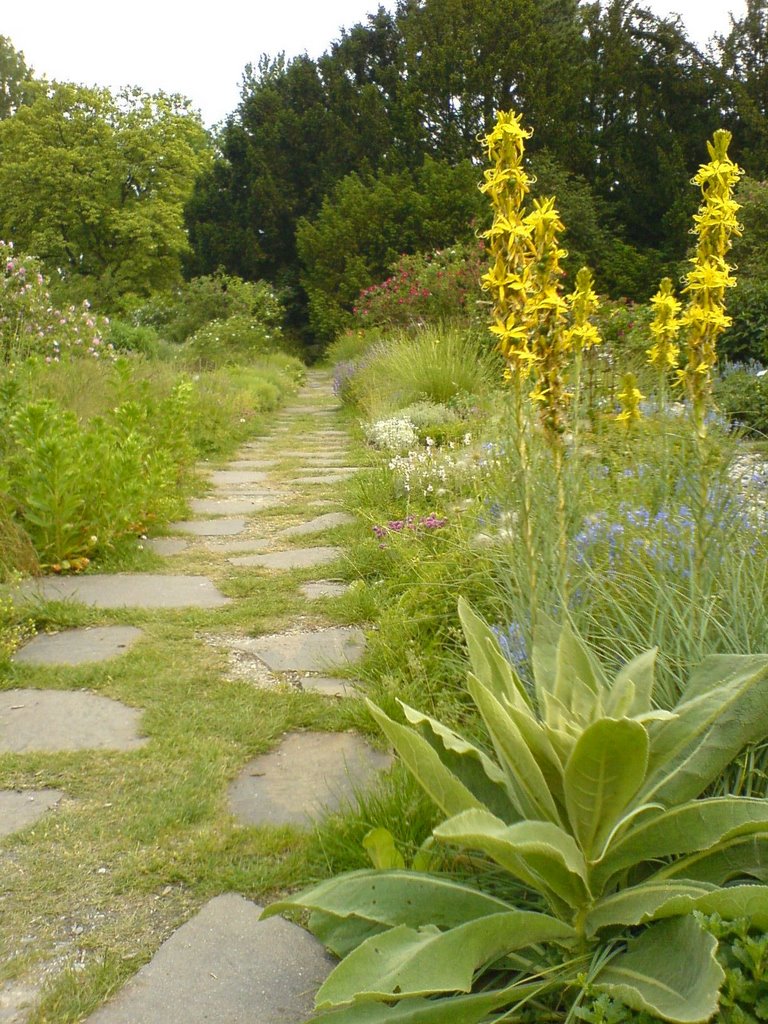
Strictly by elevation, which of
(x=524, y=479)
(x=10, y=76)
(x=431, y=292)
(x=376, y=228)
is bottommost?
(x=524, y=479)

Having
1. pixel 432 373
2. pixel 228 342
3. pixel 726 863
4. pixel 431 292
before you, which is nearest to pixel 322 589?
pixel 726 863

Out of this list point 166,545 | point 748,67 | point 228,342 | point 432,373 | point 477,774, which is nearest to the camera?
point 477,774

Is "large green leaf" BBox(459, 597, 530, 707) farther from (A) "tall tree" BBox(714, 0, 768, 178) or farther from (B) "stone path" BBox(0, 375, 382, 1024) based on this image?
(A) "tall tree" BBox(714, 0, 768, 178)

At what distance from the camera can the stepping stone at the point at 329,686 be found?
292 cm

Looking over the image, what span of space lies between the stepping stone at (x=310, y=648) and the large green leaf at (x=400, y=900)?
4.97 ft

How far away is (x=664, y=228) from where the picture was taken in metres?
24.2

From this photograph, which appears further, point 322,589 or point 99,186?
point 99,186

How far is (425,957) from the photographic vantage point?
4.50 ft

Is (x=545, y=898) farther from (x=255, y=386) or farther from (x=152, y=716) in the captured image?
(x=255, y=386)

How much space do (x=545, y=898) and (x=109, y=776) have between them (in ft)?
4.00

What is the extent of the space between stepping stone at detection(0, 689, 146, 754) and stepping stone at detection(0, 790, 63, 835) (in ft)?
0.76

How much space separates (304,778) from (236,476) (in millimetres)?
5123

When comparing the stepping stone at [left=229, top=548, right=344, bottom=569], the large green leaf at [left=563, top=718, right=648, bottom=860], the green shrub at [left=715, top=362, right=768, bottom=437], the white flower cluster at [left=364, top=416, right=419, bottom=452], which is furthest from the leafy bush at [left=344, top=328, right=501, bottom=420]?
the large green leaf at [left=563, top=718, right=648, bottom=860]

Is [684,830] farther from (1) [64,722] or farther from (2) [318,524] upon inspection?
(2) [318,524]
